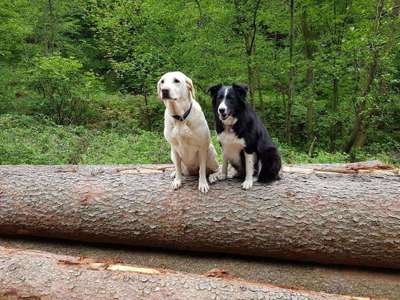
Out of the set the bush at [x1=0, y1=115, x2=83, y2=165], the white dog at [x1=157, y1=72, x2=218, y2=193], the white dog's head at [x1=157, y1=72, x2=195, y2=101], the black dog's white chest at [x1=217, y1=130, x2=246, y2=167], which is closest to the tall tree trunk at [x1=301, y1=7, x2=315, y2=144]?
the bush at [x1=0, y1=115, x2=83, y2=165]

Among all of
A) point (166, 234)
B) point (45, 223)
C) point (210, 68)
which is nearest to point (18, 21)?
point (210, 68)

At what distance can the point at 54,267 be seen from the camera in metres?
3.59

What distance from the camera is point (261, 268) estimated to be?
154 inches

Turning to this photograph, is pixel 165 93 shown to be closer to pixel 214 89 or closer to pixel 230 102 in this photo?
pixel 214 89

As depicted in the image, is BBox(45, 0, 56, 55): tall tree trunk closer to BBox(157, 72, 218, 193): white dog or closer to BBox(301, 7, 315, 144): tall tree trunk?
BBox(301, 7, 315, 144): tall tree trunk

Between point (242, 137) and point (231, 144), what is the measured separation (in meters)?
0.14

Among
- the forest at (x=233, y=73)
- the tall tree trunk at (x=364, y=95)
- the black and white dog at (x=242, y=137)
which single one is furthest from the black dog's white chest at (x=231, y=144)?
the tall tree trunk at (x=364, y=95)

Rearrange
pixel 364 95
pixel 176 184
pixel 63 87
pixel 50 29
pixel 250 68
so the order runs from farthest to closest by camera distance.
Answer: pixel 50 29, pixel 63 87, pixel 250 68, pixel 364 95, pixel 176 184

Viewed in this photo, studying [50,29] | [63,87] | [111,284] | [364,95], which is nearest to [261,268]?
[111,284]

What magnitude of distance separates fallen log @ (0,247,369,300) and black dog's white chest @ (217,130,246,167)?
1209 millimetres

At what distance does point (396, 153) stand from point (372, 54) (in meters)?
3.65

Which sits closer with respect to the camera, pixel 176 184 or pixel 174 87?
pixel 174 87

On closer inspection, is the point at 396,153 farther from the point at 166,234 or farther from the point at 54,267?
the point at 54,267

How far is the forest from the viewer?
9.86 m
